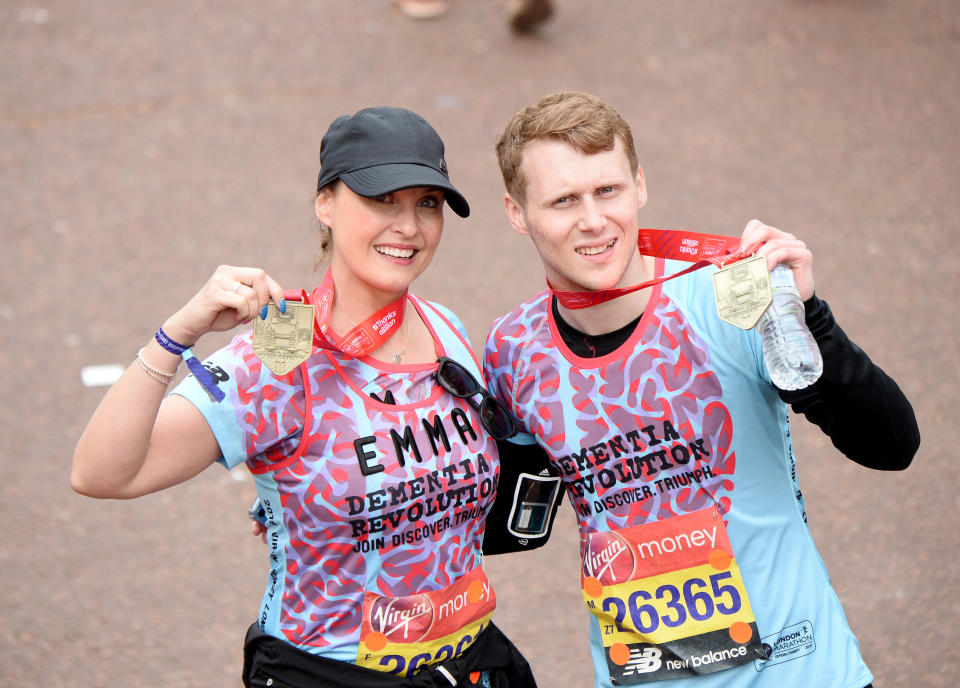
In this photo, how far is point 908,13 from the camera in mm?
9727

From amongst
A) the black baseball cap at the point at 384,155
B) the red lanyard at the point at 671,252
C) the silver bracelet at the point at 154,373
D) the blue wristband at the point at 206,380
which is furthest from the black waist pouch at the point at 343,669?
the black baseball cap at the point at 384,155

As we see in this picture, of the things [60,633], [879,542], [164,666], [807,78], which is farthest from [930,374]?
[60,633]

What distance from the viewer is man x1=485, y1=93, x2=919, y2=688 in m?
2.60

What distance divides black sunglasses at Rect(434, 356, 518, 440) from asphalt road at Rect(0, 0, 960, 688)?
2219 mm

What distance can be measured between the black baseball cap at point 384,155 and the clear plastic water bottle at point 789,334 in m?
0.82

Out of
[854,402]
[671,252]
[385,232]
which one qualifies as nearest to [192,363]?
[385,232]

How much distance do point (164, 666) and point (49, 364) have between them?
258 cm

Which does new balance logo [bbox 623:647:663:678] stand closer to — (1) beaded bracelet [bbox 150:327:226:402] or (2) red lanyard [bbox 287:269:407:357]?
(2) red lanyard [bbox 287:269:407:357]

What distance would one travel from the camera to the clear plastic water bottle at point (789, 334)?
2291 mm

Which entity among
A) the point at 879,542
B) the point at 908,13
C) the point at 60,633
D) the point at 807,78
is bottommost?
the point at 879,542

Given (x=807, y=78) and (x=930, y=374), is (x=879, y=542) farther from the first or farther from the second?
(x=807, y=78)

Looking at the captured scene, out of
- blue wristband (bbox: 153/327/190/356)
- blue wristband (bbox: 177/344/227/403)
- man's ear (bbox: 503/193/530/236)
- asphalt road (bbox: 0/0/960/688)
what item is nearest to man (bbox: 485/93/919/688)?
man's ear (bbox: 503/193/530/236)

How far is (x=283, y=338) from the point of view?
2.42m

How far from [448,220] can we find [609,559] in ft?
17.7
